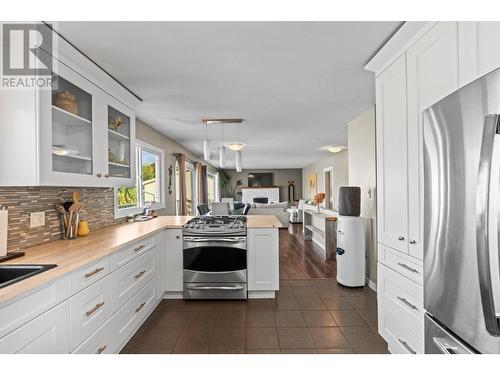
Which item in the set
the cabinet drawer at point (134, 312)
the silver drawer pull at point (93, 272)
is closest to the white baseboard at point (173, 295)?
the cabinet drawer at point (134, 312)

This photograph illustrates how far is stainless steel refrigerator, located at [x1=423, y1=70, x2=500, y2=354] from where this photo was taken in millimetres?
968

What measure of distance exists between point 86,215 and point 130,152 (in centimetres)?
78

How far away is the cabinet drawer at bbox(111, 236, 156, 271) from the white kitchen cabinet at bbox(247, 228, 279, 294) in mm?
1088

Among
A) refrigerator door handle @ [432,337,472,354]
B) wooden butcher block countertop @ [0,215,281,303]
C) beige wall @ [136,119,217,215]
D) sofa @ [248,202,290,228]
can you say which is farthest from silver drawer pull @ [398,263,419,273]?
sofa @ [248,202,290,228]

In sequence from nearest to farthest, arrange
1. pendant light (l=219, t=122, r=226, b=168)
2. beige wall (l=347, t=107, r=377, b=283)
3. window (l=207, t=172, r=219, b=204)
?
beige wall (l=347, t=107, r=377, b=283) → pendant light (l=219, t=122, r=226, b=168) → window (l=207, t=172, r=219, b=204)

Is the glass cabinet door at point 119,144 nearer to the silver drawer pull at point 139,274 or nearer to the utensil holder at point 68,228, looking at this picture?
the utensil holder at point 68,228

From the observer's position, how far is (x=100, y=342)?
5.80ft

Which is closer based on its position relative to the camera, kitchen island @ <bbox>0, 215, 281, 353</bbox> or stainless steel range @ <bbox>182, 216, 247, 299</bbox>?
kitchen island @ <bbox>0, 215, 281, 353</bbox>

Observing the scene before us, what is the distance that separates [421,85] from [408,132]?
29cm

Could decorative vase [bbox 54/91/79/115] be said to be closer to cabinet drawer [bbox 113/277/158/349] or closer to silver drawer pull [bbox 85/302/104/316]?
silver drawer pull [bbox 85/302/104/316]

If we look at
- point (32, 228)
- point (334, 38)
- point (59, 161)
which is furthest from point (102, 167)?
point (334, 38)

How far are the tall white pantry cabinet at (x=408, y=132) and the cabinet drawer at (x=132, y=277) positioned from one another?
2.02 metres
